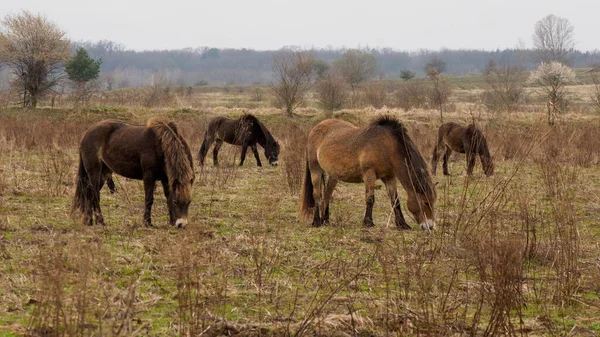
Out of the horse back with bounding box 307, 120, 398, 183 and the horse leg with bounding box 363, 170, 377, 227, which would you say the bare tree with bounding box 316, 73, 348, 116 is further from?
the horse leg with bounding box 363, 170, 377, 227

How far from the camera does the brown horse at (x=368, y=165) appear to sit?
8.27 metres

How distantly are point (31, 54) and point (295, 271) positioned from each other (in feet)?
123

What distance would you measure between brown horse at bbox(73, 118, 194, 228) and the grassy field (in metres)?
0.39

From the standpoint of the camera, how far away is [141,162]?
8281 millimetres

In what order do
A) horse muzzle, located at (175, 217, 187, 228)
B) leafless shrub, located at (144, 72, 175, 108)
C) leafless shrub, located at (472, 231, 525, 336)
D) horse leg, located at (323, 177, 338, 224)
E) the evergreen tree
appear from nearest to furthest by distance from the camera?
1. leafless shrub, located at (472, 231, 525, 336)
2. horse muzzle, located at (175, 217, 187, 228)
3. horse leg, located at (323, 177, 338, 224)
4. leafless shrub, located at (144, 72, 175, 108)
5. the evergreen tree

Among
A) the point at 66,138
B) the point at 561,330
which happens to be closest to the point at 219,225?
the point at 561,330

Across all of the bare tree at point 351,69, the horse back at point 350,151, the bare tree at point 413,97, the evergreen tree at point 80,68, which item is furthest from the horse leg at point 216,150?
the bare tree at point 351,69

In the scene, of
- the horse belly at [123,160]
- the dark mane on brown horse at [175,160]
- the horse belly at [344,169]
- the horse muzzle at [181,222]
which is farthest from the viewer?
the horse belly at [344,169]

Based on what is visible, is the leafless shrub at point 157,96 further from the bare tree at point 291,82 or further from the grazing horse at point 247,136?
the grazing horse at point 247,136

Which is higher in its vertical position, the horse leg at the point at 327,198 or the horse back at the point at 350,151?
the horse back at the point at 350,151

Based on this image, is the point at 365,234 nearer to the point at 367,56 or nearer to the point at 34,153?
the point at 34,153

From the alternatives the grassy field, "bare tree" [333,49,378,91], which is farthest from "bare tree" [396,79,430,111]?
the grassy field

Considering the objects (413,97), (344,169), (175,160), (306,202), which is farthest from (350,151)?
(413,97)

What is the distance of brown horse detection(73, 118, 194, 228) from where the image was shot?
792cm
